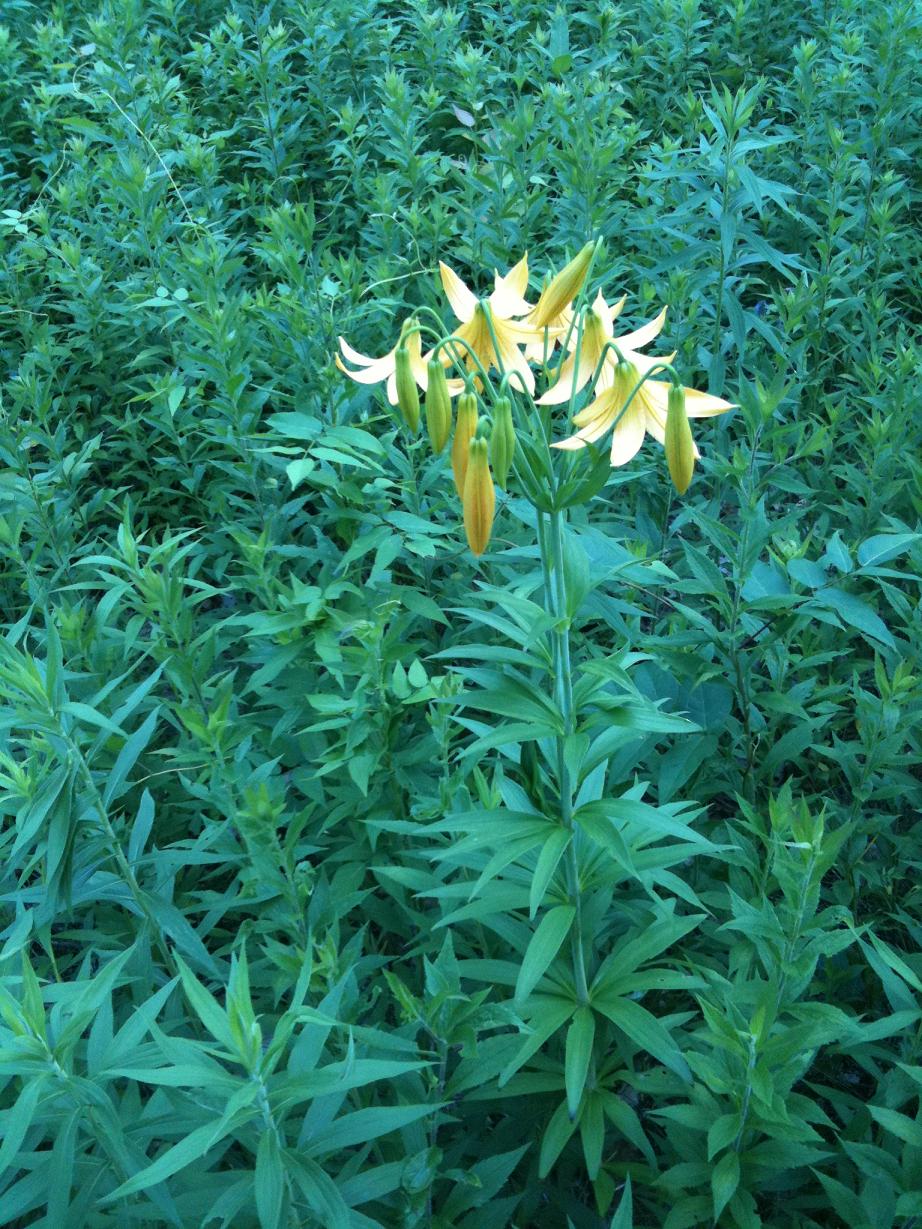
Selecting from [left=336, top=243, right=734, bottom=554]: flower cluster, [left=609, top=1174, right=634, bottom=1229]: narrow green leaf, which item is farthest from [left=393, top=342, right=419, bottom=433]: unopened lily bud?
[left=609, top=1174, right=634, bottom=1229]: narrow green leaf

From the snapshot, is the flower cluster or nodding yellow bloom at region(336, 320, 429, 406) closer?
the flower cluster

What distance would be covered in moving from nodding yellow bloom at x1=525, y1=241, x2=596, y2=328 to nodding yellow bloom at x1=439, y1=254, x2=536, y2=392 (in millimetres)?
37

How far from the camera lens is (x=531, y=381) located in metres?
1.51

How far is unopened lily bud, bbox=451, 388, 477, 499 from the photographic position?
1.33 m

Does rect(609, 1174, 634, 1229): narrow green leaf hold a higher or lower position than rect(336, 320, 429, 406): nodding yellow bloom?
lower

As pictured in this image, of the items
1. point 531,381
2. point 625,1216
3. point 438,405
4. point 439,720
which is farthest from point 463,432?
point 625,1216

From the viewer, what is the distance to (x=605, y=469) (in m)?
1.37

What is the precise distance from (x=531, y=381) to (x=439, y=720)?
2.06 feet

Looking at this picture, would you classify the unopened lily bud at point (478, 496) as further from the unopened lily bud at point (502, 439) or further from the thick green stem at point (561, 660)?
the thick green stem at point (561, 660)

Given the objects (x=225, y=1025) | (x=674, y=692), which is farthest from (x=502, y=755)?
(x=225, y=1025)

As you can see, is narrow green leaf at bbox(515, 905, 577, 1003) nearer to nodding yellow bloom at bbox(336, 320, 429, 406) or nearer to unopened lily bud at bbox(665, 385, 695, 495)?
unopened lily bud at bbox(665, 385, 695, 495)

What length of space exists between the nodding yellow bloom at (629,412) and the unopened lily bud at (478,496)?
0.13 m

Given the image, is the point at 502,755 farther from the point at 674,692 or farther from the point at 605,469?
the point at 605,469

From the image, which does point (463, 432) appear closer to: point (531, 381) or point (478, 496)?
point (478, 496)
